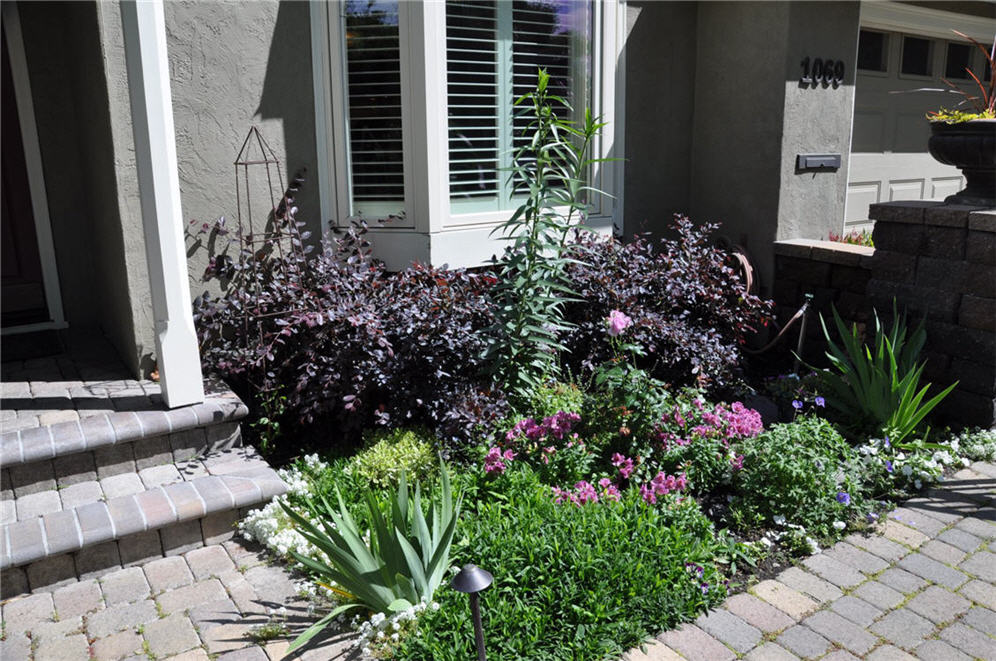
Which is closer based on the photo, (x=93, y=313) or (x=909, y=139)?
(x=93, y=313)

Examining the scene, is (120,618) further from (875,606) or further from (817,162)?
(817,162)

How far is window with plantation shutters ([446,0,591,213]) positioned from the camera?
4.70 m

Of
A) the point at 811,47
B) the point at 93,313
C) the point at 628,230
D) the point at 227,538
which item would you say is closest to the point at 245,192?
the point at 93,313

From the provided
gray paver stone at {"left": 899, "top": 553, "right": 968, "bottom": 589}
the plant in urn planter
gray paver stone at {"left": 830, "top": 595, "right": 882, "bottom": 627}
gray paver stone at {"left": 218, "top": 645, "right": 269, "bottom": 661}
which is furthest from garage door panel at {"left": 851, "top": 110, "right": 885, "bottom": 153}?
→ gray paver stone at {"left": 218, "top": 645, "right": 269, "bottom": 661}

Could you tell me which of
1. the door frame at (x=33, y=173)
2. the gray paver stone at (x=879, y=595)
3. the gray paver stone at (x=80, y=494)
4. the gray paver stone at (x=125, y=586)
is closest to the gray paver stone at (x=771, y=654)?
the gray paver stone at (x=879, y=595)

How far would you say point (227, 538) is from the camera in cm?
331

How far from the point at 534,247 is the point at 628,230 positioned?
2.07 meters

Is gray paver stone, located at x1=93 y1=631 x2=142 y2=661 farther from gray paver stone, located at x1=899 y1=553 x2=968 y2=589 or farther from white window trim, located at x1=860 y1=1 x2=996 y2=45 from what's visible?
white window trim, located at x1=860 y1=1 x2=996 y2=45

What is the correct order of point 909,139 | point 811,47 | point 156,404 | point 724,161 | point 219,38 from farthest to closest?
point 909,139
point 724,161
point 811,47
point 219,38
point 156,404

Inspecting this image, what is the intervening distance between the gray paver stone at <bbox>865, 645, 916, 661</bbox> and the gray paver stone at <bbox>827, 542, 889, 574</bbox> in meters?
0.48

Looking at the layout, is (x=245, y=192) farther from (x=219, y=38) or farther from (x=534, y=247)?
(x=534, y=247)

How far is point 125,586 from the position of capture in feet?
9.78

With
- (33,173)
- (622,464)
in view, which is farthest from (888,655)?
(33,173)

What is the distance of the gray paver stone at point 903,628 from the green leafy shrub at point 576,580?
0.54 meters
